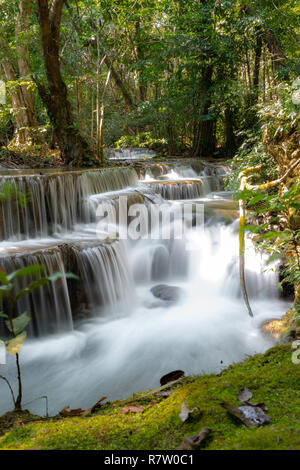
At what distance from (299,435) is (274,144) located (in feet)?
16.7

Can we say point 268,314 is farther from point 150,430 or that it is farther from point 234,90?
point 234,90

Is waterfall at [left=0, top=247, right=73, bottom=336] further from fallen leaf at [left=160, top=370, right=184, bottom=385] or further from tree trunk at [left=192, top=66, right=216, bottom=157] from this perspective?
tree trunk at [left=192, top=66, right=216, bottom=157]

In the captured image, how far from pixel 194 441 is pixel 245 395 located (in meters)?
0.44

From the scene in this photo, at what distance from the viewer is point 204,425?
4.23 ft

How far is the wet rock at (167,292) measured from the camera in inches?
225

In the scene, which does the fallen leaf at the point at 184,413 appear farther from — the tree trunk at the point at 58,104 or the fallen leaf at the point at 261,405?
the tree trunk at the point at 58,104

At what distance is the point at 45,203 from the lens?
23.1 feet

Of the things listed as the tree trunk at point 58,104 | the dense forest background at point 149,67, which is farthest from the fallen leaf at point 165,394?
the tree trunk at point 58,104

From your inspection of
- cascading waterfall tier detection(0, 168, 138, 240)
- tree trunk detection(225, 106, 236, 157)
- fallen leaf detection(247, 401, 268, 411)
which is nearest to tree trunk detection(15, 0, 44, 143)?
cascading waterfall tier detection(0, 168, 138, 240)

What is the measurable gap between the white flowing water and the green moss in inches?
70.9

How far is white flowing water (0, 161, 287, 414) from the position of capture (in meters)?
3.64

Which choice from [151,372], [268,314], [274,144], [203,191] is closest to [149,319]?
[151,372]

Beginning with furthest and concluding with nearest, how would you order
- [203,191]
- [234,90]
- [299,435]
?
[234,90] < [203,191] < [299,435]

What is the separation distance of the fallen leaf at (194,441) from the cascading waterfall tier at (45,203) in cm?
559
